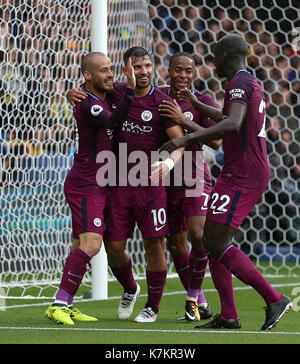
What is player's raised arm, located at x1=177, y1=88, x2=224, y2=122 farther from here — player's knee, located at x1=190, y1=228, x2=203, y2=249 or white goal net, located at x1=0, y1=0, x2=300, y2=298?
white goal net, located at x1=0, y1=0, x2=300, y2=298

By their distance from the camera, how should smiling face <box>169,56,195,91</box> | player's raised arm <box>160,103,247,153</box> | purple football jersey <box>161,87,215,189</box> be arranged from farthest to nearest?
purple football jersey <box>161,87,215,189</box> → smiling face <box>169,56,195,91</box> → player's raised arm <box>160,103,247,153</box>

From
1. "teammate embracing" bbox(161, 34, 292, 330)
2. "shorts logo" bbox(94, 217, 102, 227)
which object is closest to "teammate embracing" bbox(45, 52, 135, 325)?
"shorts logo" bbox(94, 217, 102, 227)

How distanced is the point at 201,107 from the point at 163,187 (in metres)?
0.60

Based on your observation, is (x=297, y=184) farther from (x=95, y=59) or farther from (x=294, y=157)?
(x=95, y=59)

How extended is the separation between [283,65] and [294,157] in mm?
1085

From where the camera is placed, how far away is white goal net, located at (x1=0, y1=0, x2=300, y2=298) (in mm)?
8766

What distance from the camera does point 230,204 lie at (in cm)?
543

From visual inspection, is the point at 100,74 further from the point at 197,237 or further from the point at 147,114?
the point at 197,237

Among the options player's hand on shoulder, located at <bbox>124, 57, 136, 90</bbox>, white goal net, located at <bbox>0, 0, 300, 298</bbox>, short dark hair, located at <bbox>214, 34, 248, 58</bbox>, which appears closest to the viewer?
short dark hair, located at <bbox>214, 34, 248, 58</bbox>

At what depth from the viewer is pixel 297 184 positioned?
11156mm

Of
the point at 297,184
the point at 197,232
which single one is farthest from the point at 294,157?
the point at 197,232

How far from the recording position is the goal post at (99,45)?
758 cm

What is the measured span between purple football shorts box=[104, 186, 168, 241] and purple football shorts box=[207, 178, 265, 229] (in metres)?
0.70

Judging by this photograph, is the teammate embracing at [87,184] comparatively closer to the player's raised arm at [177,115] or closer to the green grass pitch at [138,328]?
the green grass pitch at [138,328]
